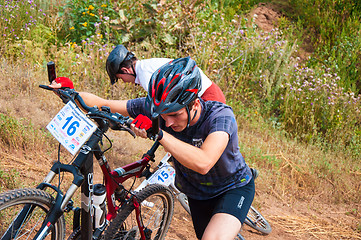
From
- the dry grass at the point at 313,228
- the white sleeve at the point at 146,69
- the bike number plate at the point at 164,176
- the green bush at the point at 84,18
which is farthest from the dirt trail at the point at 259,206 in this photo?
the green bush at the point at 84,18

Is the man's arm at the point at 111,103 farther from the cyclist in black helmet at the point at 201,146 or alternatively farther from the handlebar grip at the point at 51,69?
the handlebar grip at the point at 51,69

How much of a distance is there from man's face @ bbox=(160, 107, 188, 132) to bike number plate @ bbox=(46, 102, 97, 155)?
479mm

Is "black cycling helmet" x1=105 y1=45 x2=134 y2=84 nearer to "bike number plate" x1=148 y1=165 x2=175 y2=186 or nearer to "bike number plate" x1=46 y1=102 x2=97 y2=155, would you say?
"bike number plate" x1=148 y1=165 x2=175 y2=186

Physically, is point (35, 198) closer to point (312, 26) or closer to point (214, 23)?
point (214, 23)

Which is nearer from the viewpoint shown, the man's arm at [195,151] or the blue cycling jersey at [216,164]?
the man's arm at [195,151]

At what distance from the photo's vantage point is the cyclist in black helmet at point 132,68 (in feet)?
14.0

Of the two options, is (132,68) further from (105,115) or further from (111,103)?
(105,115)

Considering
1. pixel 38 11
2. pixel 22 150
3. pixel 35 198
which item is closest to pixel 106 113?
pixel 35 198

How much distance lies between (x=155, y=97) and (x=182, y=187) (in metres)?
0.84

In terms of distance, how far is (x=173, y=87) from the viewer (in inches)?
98.6

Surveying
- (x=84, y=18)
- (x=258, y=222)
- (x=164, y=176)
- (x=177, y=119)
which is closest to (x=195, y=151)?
(x=177, y=119)

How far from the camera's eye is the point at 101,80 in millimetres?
6465

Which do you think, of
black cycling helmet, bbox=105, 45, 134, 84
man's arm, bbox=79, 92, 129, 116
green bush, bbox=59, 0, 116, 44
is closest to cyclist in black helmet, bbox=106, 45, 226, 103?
black cycling helmet, bbox=105, 45, 134, 84

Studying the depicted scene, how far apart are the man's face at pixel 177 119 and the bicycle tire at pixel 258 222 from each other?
2430mm
